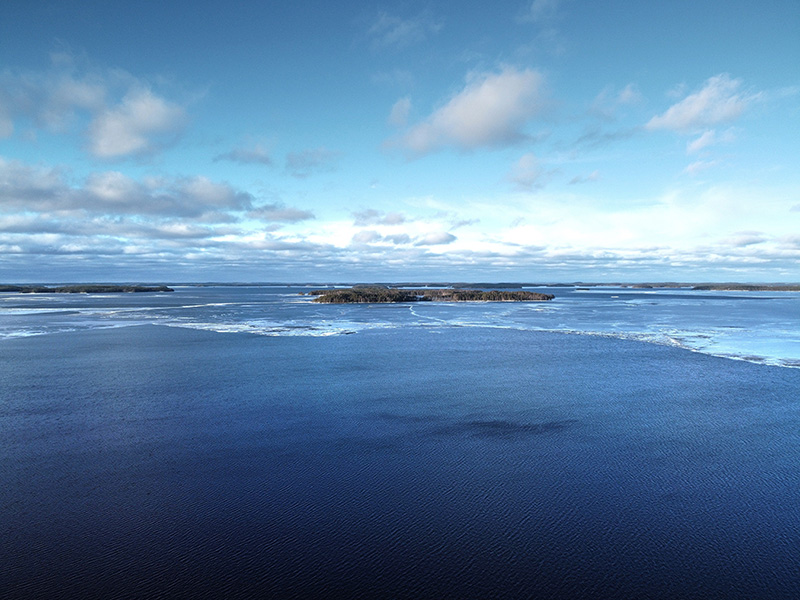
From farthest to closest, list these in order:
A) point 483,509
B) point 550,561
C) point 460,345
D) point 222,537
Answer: point 460,345 → point 483,509 → point 222,537 → point 550,561

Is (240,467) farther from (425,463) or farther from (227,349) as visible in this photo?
(227,349)

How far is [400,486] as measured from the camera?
7.96 m

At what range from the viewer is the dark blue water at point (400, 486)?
5.76 m

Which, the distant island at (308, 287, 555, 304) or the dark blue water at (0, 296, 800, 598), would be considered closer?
the dark blue water at (0, 296, 800, 598)

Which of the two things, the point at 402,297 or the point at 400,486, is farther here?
the point at 402,297

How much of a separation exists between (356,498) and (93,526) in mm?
3673

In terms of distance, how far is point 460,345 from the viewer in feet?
75.7

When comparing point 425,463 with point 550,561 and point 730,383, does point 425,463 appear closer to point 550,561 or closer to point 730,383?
point 550,561

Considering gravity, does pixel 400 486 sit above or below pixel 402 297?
below

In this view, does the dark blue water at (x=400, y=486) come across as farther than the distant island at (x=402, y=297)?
No

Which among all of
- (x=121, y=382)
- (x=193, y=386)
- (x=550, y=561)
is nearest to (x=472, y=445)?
(x=550, y=561)

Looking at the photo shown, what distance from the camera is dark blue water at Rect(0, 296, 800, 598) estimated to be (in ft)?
18.9

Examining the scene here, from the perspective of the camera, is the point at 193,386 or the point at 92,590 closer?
the point at 92,590

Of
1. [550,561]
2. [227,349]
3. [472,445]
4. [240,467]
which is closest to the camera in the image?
[550,561]
